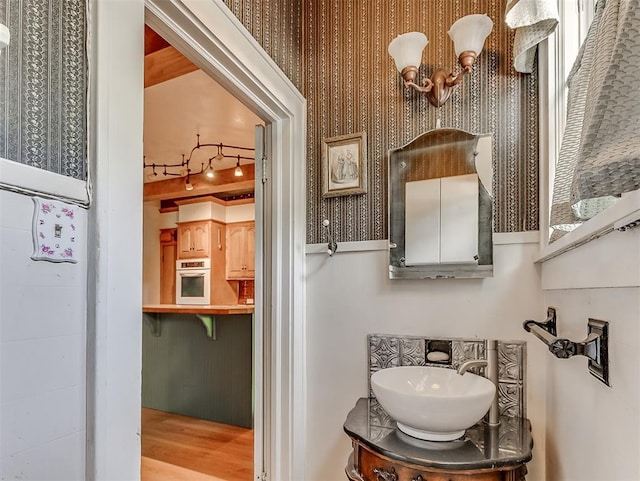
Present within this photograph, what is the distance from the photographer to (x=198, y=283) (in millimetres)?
4949

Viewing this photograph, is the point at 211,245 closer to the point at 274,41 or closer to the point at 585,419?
the point at 274,41

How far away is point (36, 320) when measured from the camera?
24.1 inches

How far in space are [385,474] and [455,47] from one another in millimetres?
1501

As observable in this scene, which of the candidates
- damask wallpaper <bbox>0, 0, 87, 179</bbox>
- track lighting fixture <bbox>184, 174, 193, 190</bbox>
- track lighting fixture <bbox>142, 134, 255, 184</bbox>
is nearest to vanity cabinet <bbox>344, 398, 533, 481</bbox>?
damask wallpaper <bbox>0, 0, 87, 179</bbox>

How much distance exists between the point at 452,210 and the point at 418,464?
91cm

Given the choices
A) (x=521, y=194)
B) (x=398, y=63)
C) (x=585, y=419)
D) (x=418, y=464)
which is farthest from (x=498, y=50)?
(x=418, y=464)

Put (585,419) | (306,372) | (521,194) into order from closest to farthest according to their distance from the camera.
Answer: (585,419) → (521,194) → (306,372)

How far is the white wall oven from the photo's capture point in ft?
16.0

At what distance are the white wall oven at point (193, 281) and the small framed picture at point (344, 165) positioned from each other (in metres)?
3.64

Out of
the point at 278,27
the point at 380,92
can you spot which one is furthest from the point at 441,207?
the point at 278,27

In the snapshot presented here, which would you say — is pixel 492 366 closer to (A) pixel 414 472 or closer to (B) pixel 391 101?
(A) pixel 414 472

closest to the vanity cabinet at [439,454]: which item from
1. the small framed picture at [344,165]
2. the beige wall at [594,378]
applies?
the beige wall at [594,378]

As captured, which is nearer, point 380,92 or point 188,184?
point 380,92

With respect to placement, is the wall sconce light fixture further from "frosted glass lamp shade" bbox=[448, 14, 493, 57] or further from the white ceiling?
the white ceiling
